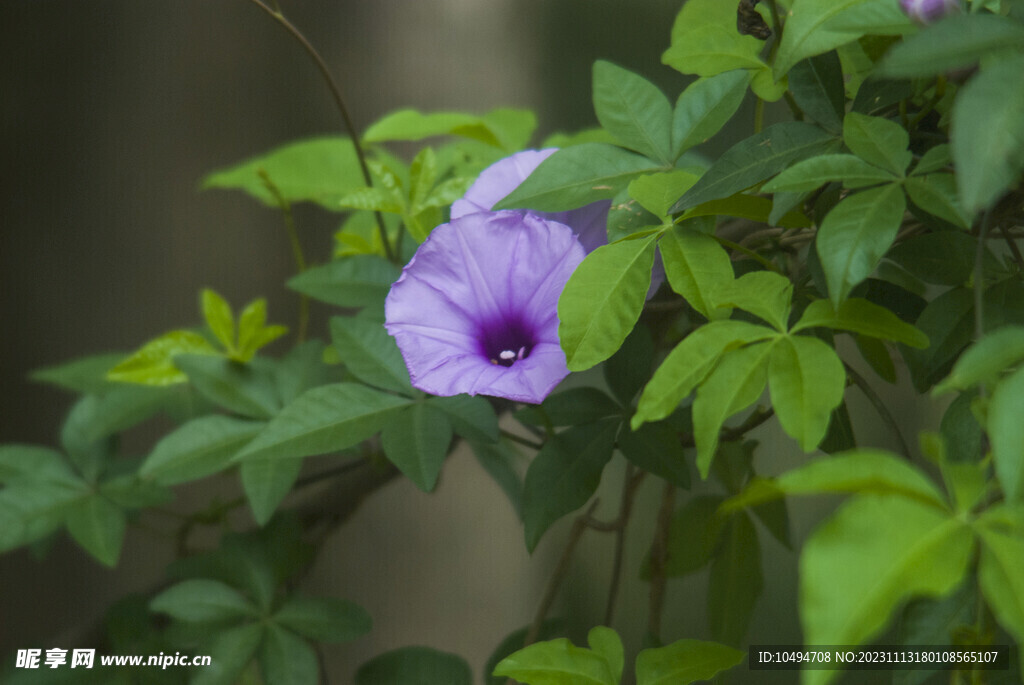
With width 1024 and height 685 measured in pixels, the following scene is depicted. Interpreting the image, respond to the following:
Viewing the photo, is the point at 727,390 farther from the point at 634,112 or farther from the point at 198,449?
the point at 198,449

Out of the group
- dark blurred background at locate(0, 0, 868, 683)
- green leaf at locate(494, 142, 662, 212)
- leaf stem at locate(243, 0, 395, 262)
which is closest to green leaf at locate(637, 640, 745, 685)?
green leaf at locate(494, 142, 662, 212)

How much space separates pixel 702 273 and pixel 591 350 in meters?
0.07

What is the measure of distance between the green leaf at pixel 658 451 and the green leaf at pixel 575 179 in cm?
15

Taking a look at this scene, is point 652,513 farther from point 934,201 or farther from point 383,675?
point 934,201

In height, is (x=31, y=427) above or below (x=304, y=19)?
below

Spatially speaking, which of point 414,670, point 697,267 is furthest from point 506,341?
point 414,670

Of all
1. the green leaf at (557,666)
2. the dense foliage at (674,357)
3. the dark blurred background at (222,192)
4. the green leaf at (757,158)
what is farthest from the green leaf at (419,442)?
the dark blurred background at (222,192)

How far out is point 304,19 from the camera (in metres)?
0.99

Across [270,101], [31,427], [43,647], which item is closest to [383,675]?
[43,647]

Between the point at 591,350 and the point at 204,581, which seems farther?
the point at 204,581

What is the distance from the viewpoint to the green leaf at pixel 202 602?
0.54m

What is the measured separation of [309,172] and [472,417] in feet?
1.20

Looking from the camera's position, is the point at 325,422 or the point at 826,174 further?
the point at 325,422

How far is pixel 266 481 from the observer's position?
527mm
